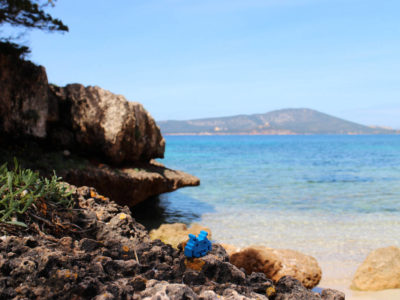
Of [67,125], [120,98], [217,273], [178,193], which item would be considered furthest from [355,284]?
[178,193]

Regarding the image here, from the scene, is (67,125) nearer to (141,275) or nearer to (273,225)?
(273,225)

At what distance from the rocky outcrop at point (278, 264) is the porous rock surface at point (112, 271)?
304 centimetres

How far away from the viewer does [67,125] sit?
8.91 metres

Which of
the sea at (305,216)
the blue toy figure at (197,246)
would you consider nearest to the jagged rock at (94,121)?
the sea at (305,216)

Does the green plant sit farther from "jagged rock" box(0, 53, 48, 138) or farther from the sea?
"jagged rock" box(0, 53, 48, 138)

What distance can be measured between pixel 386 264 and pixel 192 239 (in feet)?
14.7

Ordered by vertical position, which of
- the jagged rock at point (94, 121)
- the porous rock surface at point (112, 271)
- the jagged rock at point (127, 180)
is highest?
the jagged rock at point (94, 121)

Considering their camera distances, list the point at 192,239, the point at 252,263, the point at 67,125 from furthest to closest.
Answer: the point at 67,125 → the point at 252,263 → the point at 192,239

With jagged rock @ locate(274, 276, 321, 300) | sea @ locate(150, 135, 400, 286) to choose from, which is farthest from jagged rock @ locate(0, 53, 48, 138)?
jagged rock @ locate(274, 276, 321, 300)

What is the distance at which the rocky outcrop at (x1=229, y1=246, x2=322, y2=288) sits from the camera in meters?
5.41

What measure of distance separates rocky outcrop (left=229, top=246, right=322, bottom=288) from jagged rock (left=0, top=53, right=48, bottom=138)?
5.46m

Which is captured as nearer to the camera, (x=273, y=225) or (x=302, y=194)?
(x=273, y=225)

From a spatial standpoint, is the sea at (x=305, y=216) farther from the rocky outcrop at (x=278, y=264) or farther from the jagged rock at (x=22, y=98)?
the jagged rock at (x=22, y=98)

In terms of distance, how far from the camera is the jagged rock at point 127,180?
7.81 meters
